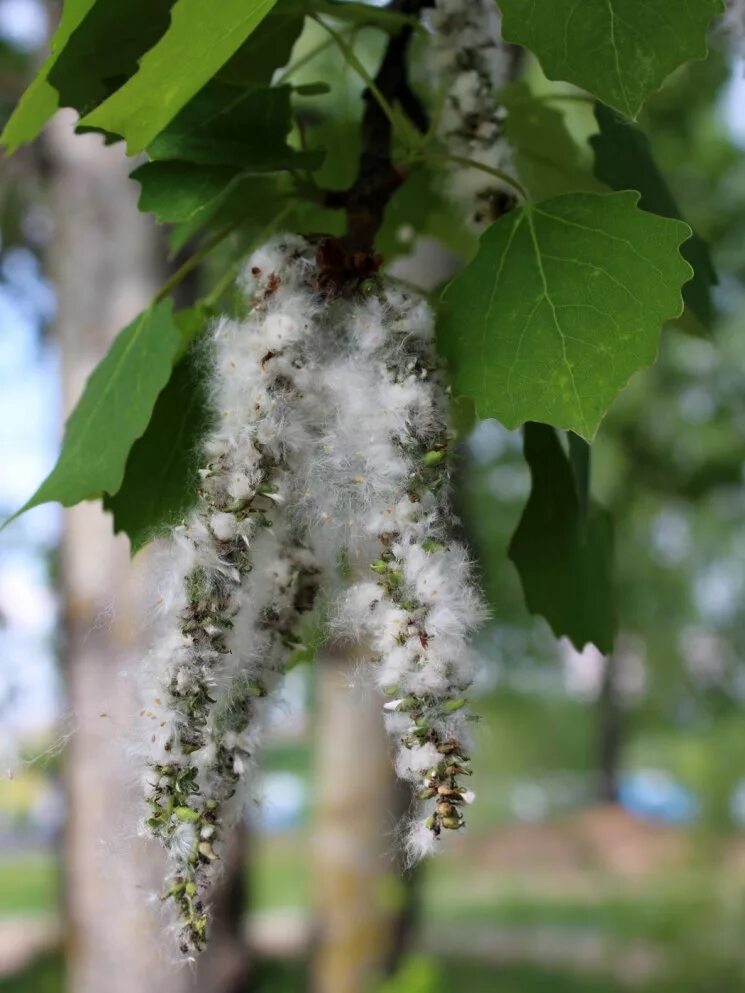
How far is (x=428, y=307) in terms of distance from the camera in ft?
2.10

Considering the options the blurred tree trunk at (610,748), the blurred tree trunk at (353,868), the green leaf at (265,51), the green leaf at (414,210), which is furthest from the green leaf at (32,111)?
the blurred tree trunk at (610,748)

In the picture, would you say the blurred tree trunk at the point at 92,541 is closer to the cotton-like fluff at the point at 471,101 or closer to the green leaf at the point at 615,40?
the cotton-like fluff at the point at 471,101

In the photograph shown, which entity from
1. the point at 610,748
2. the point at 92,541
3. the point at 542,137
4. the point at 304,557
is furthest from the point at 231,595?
the point at 610,748

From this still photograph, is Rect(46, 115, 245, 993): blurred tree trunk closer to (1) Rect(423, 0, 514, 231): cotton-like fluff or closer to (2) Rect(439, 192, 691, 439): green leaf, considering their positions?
(1) Rect(423, 0, 514, 231): cotton-like fluff

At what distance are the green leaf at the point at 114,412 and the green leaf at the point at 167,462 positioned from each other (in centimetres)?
2

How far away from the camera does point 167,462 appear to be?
2.28ft

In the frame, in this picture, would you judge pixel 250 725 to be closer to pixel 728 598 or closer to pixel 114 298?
pixel 114 298

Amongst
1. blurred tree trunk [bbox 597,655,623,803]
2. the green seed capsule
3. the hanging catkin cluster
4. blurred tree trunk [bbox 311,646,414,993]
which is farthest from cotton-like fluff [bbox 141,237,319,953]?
blurred tree trunk [bbox 597,655,623,803]

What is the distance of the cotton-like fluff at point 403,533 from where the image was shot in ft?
1.72

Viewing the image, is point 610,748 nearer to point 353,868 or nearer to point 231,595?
point 353,868

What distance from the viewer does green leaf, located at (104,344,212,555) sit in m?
0.68

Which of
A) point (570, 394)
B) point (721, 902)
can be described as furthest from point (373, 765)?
point (721, 902)

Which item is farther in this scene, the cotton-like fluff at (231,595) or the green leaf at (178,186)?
the green leaf at (178,186)

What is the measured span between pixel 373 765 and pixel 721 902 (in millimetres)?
4333
